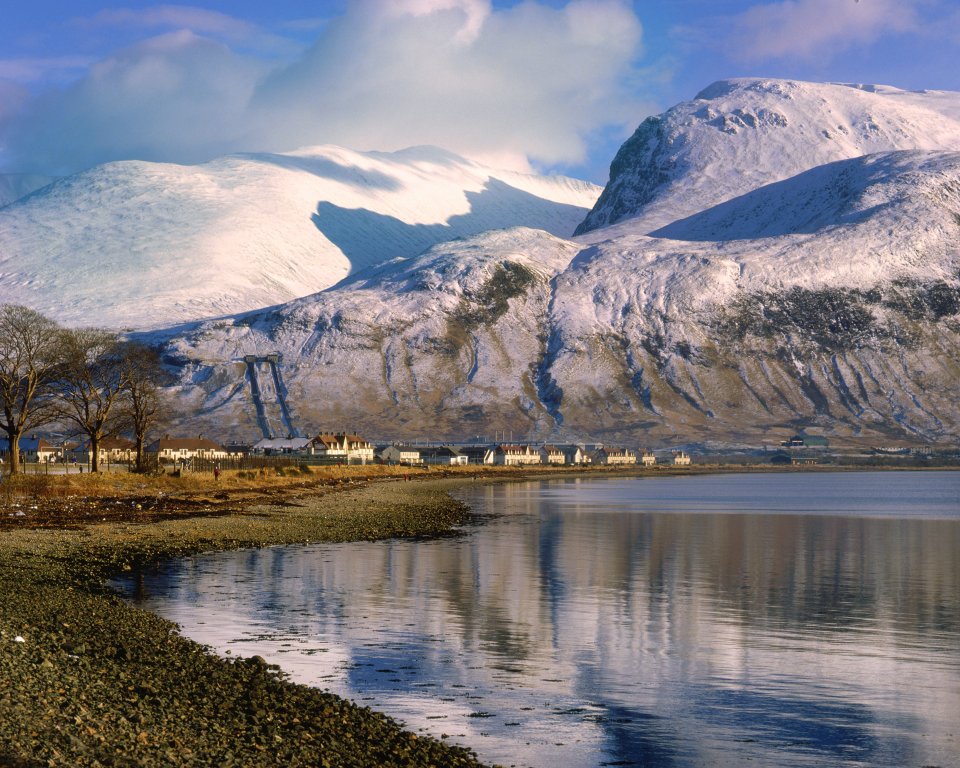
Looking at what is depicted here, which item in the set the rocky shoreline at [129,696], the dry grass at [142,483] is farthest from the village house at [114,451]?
the rocky shoreline at [129,696]

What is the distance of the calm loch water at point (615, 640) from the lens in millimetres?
24312

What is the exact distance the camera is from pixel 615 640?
35531 millimetres

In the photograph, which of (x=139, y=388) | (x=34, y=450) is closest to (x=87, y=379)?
(x=139, y=388)

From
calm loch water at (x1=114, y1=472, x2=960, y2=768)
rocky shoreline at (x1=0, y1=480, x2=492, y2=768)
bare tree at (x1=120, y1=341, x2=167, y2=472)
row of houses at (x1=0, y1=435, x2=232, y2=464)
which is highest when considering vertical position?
bare tree at (x1=120, y1=341, x2=167, y2=472)

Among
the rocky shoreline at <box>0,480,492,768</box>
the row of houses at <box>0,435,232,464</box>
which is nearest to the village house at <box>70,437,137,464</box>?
the row of houses at <box>0,435,232,464</box>

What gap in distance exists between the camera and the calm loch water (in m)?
24.3

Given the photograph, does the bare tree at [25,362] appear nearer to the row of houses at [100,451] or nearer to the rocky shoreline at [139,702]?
the row of houses at [100,451]

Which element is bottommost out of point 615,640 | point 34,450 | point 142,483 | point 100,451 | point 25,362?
point 615,640

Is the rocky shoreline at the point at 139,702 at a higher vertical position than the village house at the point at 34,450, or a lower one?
lower

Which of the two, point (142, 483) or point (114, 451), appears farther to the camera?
point (114, 451)

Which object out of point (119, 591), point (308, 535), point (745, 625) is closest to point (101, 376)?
point (308, 535)

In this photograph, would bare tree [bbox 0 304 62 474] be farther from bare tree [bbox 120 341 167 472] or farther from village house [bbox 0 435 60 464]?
village house [bbox 0 435 60 464]

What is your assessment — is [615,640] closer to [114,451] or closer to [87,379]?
[87,379]

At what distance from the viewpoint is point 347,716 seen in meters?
23.1
